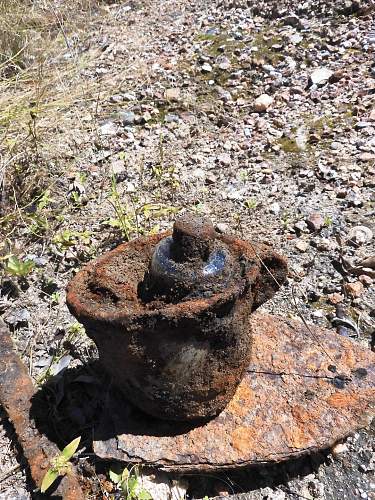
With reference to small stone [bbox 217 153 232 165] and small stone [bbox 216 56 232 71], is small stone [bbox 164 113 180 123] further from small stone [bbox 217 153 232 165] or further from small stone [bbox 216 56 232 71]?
small stone [bbox 216 56 232 71]

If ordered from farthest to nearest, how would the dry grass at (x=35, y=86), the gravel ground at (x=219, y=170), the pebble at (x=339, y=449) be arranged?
1. the dry grass at (x=35, y=86)
2. the gravel ground at (x=219, y=170)
3. the pebble at (x=339, y=449)

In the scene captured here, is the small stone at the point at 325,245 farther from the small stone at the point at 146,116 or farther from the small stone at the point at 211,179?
the small stone at the point at 146,116

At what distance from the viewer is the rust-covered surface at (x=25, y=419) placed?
2061 mm

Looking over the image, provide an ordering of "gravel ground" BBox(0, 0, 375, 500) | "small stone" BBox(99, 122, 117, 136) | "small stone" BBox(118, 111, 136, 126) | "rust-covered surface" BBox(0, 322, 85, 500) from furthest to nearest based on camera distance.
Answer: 1. "small stone" BBox(118, 111, 136, 126)
2. "small stone" BBox(99, 122, 117, 136)
3. "gravel ground" BBox(0, 0, 375, 500)
4. "rust-covered surface" BBox(0, 322, 85, 500)

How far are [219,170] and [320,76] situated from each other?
136cm

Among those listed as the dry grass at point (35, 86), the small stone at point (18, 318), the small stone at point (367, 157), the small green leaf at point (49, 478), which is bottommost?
the small stone at point (367, 157)

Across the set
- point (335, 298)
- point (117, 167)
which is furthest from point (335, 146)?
point (117, 167)

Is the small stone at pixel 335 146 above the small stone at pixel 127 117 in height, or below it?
below

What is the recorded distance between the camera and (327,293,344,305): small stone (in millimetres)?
2816

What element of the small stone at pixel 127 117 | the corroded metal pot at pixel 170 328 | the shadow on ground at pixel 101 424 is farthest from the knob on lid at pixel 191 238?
the small stone at pixel 127 117

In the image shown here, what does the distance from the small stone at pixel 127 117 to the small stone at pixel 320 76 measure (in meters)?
1.48

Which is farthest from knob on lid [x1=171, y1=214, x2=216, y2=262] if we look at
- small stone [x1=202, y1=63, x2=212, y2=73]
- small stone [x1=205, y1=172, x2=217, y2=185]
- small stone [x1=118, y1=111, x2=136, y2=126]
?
small stone [x1=202, y1=63, x2=212, y2=73]

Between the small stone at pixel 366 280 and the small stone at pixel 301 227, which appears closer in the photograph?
the small stone at pixel 366 280

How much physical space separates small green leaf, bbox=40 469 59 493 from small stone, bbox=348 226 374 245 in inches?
78.6
